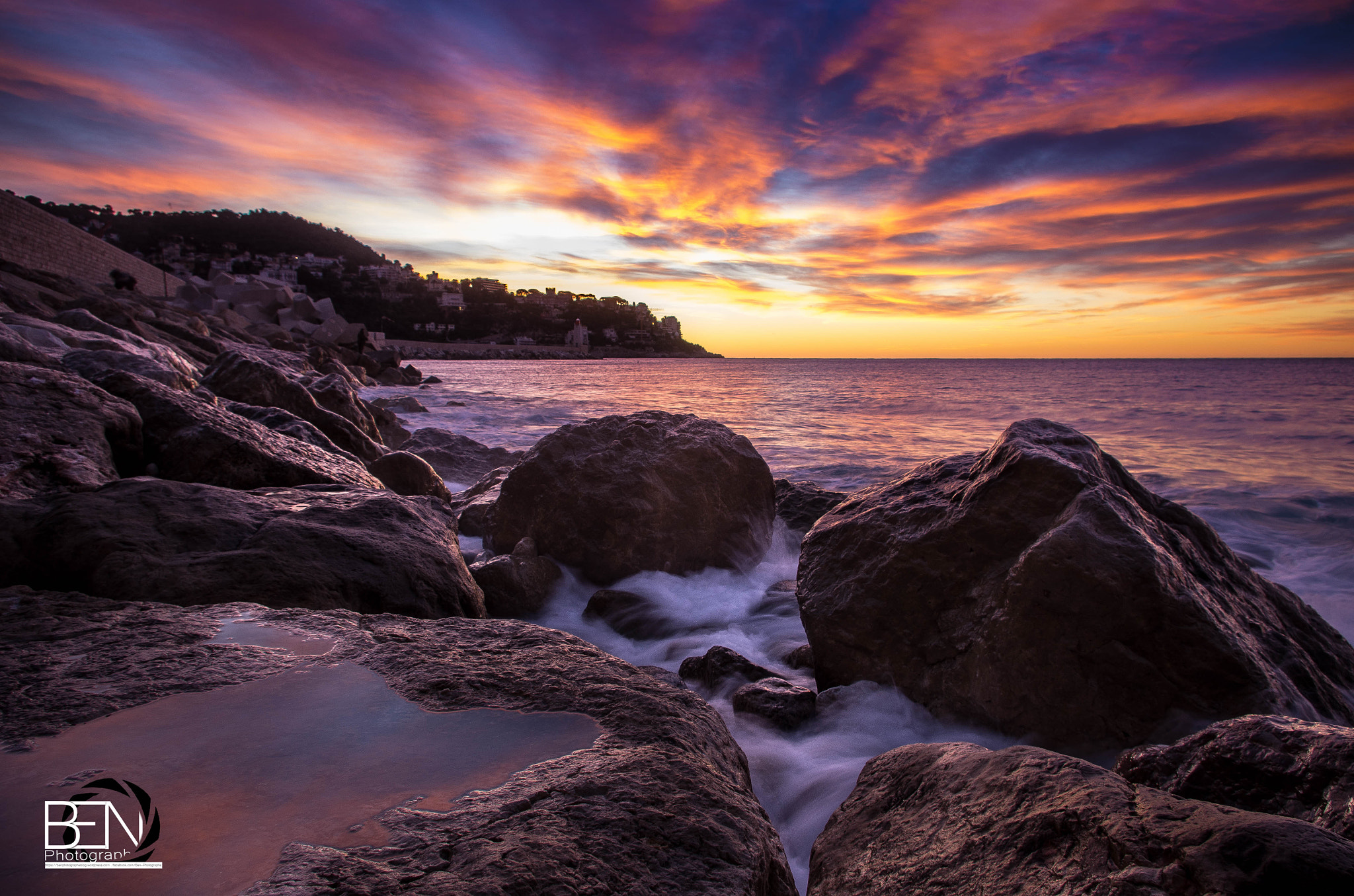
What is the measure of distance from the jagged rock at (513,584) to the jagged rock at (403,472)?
5.17 ft

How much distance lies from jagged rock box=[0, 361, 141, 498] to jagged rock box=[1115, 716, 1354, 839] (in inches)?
158

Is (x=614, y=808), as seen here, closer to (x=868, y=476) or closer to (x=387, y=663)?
(x=387, y=663)

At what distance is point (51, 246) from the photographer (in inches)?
758

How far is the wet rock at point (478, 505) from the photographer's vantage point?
571 centimetres

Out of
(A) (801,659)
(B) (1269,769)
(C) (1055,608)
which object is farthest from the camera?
(A) (801,659)

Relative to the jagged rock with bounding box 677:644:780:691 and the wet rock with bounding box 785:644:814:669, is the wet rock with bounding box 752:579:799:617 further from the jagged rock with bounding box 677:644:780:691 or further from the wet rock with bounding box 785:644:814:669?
the jagged rock with bounding box 677:644:780:691

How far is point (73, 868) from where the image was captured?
107 centimetres

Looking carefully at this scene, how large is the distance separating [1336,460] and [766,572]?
14.1 m

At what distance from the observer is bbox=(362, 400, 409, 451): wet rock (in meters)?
10.8

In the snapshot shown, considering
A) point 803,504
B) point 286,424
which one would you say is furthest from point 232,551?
point 803,504

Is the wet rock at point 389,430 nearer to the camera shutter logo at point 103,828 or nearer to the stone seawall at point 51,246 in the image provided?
→ the camera shutter logo at point 103,828

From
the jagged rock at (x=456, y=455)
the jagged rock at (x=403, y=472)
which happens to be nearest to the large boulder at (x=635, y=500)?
the jagged rock at (x=403, y=472)

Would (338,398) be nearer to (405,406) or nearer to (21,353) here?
(21,353)

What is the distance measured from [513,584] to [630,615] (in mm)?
833
